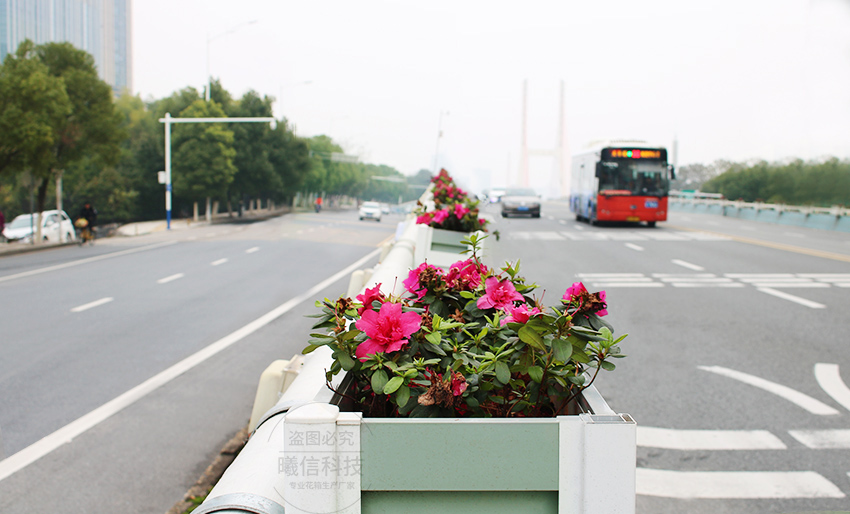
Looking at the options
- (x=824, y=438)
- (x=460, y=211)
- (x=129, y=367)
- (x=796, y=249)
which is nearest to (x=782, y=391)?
(x=824, y=438)

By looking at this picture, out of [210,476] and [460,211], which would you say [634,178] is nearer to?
[460,211]

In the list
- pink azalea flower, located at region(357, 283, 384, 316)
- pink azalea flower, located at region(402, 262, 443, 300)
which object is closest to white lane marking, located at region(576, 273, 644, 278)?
pink azalea flower, located at region(402, 262, 443, 300)

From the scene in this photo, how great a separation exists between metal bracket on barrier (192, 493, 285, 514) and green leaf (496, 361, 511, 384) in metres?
0.70

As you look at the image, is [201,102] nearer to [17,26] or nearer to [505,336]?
[505,336]

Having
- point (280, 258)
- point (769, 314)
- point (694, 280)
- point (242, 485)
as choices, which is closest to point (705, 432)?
point (242, 485)

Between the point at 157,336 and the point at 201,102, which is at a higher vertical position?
the point at 201,102

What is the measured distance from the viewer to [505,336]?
2.52 m

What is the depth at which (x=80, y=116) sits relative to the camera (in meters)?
32.3

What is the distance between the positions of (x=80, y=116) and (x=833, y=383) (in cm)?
3117

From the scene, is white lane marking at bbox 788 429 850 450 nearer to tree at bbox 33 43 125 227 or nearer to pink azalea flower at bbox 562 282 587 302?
pink azalea flower at bbox 562 282 587 302

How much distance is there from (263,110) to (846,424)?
63222 mm

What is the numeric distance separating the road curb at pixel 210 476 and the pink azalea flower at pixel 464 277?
2.74 metres

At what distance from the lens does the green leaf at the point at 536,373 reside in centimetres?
231

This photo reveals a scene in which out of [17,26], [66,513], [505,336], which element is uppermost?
[17,26]
